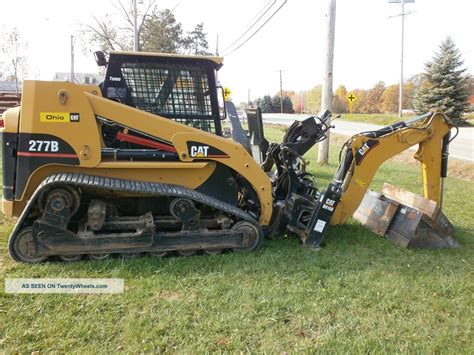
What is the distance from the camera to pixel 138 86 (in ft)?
15.3

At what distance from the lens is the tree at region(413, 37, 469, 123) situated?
31.7 metres

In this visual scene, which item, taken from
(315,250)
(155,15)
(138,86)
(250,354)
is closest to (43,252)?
(138,86)

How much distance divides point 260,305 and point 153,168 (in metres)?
1.80

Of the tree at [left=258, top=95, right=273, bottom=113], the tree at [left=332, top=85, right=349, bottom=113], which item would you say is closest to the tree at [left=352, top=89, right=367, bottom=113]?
the tree at [left=332, top=85, right=349, bottom=113]

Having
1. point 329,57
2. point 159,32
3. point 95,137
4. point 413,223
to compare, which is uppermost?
point 159,32

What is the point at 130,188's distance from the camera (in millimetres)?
4156

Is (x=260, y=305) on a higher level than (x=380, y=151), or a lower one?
lower

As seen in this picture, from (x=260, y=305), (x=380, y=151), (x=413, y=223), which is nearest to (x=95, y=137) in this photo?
(x=260, y=305)

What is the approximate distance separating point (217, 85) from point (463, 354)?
3474mm

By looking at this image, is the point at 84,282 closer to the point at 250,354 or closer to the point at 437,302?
the point at 250,354

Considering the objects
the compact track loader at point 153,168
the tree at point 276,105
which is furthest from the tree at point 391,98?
the compact track loader at point 153,168

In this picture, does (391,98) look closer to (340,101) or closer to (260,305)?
(340,101)

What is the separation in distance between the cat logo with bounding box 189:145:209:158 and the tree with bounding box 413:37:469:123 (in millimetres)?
30399

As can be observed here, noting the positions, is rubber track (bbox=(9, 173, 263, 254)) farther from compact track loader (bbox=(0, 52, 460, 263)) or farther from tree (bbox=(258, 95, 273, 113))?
tree (bbox=(258, 95, 273, 113))
